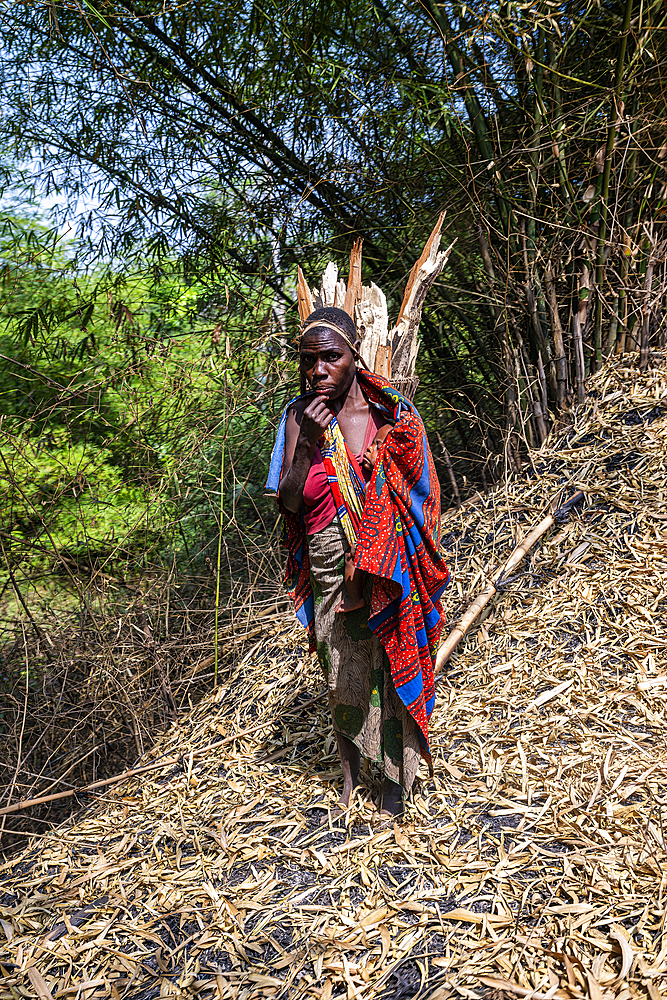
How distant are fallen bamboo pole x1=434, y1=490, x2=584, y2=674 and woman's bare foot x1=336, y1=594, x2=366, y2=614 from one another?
2.37 ft

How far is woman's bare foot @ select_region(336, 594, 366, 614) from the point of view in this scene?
195cm

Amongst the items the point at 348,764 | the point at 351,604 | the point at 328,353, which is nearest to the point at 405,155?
the point at 328,353

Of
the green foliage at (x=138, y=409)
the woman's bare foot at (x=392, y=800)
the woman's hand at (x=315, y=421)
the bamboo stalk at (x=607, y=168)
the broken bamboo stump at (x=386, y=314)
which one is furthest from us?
the green foliage at (x=138, y=409)

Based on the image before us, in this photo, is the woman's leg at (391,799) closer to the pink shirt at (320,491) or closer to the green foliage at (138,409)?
the pink shirt at (320,491)

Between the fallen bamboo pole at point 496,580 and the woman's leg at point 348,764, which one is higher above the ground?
the fallen bamboo pole at point 496,580

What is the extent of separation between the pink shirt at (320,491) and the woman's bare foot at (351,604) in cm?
22

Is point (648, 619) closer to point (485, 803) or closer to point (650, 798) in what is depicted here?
point (650, 798)

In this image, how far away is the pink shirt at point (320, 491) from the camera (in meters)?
1.92

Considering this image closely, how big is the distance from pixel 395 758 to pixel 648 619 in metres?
1.21

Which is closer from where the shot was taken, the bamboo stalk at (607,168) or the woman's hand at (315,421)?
the woman's hand at (315,421)

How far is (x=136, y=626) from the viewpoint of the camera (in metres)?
2.88

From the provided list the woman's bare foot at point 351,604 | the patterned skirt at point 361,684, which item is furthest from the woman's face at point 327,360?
the woman's bare foot at point 351,604

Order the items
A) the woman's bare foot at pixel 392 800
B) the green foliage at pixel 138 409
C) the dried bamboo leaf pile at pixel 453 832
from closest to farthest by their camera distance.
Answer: the dried bamboo leaf pile at pixel 453 832 → the woman's bare foot at pixel 392 800 → the green foliage at pixel 138 409

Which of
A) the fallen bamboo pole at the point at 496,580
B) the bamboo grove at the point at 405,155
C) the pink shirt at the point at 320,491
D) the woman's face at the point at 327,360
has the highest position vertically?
the bamboo grove at the point at 405,155
